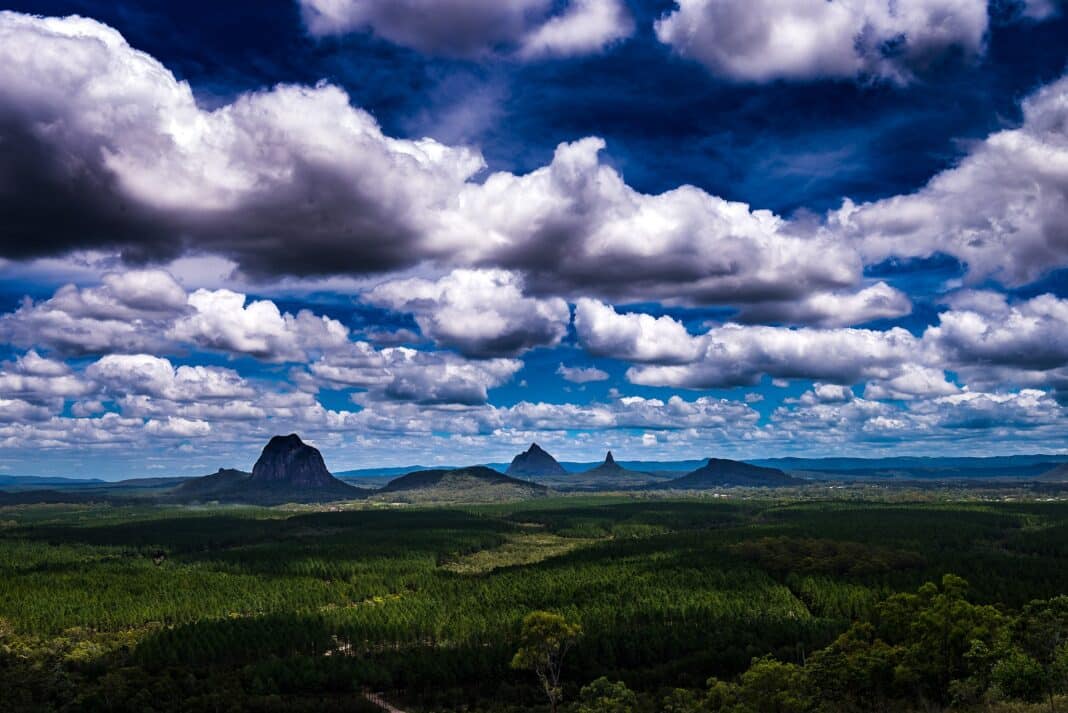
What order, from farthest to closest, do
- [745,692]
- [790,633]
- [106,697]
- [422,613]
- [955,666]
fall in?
[422,613] < [790,633] < [106,697] < [955,666] < [745,692]

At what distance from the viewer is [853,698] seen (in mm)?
109750

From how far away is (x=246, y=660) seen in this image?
164 m

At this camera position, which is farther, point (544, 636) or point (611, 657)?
point (611, 657)

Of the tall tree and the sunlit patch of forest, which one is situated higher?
the tall tree

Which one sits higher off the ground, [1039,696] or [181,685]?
[1039,696]

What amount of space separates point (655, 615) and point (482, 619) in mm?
43565

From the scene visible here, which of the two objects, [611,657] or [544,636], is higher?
[544,636]

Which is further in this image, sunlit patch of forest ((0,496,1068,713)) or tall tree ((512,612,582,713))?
sunlit patch of forest ((0,496,1068,713))

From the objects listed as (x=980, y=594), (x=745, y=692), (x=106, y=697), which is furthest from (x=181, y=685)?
(x=980, y=594)

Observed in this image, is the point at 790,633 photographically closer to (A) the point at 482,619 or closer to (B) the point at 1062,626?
(B) the point at 1062,626

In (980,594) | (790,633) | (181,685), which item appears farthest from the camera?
(980,594)

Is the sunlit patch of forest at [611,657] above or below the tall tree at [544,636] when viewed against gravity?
below

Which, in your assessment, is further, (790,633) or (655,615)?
(655,615)

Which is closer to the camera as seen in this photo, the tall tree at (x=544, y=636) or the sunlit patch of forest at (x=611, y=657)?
the tall tree at (x=544, y=636)
